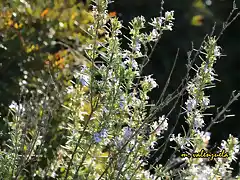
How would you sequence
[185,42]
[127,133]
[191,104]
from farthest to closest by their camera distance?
[185,42] < [127,133] < [191,104]

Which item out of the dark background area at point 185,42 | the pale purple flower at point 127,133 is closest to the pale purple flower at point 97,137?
the pale purple flower at point 127,133

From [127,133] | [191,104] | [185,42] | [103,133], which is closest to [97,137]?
[103,133]

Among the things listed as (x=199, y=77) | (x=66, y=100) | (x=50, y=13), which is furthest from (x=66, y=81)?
(x=199, y=77)

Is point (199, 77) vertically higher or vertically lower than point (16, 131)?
higher

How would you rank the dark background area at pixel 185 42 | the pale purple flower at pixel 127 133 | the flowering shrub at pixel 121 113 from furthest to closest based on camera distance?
the dark background area at pixel 185 42
the pale purple flower at pixel 127 133
the flowering shrub at pixel 121 113

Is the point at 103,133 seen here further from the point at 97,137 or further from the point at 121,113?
the point at 121,113

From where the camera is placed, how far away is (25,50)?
3.75 meters

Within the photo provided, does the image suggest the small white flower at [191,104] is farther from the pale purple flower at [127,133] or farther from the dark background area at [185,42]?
the dark background area at [185,42]

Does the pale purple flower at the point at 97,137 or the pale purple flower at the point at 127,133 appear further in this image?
the pale purple flower at the point at 127,133

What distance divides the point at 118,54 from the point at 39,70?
1675 mm

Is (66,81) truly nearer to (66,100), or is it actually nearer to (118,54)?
(66,100)

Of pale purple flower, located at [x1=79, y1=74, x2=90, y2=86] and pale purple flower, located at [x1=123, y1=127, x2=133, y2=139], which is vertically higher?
pale purple flower, located at [x1=79, y1=74, x2=90, y2=86]

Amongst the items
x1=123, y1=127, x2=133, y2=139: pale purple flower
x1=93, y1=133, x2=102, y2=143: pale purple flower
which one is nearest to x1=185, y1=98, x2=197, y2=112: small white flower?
x1=123, y1=127, x2=133, y2=139: pale purple flower

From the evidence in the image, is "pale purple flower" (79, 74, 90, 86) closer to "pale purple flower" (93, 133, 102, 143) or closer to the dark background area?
"pale purple flower" (93, 133, 102, 143)
